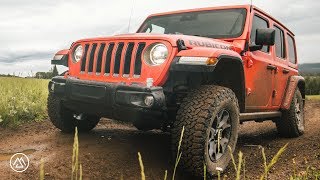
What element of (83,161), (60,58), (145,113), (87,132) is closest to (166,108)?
(145,113)

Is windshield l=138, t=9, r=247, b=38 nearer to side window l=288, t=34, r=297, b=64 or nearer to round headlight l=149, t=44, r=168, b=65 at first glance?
round headlight l=149, t=44, r=168, b=65

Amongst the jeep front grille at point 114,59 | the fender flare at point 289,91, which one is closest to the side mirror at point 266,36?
the jeep front grille at point 114,59

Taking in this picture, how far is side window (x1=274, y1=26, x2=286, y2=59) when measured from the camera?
6.06 m

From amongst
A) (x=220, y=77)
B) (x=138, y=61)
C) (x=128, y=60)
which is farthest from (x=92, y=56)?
(x=220, y=77)

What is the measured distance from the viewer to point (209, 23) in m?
4.95

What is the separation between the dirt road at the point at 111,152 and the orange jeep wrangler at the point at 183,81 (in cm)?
37

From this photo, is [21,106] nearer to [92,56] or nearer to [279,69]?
[92,56]

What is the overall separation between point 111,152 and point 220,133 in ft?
4.14

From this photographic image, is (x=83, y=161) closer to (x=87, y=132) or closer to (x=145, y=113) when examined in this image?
(x=145, y=113)

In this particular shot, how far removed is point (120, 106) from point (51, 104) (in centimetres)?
163

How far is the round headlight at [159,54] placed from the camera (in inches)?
139

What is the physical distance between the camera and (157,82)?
3.47m

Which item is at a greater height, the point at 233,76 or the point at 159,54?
the point at 159,54

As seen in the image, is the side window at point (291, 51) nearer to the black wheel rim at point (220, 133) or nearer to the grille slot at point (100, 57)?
the black wheel rim at point (220, 133)
